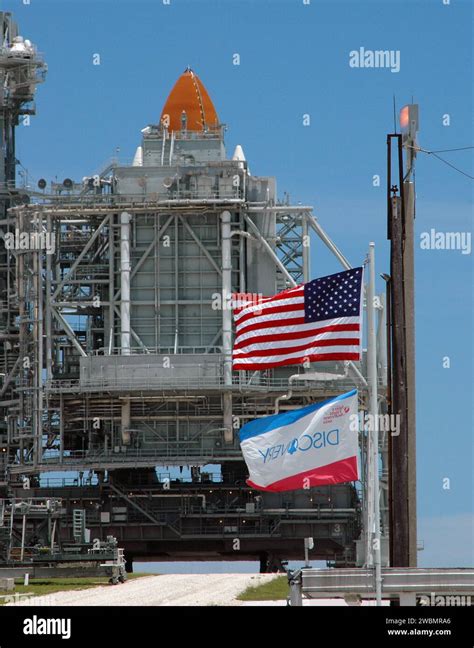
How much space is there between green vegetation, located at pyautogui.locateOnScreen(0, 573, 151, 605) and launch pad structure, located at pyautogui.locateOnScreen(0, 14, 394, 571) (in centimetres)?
2968

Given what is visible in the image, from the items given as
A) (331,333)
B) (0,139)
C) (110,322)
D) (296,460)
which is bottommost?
(296,460)

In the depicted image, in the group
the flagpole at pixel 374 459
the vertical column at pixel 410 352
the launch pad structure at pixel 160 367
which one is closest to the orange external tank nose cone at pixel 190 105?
the launch pad structure at pixel 160 367

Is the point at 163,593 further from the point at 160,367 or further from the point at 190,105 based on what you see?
the point at 190,105

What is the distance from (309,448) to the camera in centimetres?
3350

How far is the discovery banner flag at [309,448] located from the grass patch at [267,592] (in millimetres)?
10195

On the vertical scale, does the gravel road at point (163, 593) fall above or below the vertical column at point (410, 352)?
below

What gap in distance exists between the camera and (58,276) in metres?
93.2

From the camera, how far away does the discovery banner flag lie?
33.4 meters

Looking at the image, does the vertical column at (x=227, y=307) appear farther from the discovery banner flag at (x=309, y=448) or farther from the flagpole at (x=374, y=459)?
the discovery banner flag at (x=309, y=448)

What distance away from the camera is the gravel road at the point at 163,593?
42.2 metres

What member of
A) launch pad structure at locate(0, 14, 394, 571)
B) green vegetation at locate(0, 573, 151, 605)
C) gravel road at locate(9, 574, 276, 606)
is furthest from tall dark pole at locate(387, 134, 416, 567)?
launch pad structure at locate(0, 14, 394, 571)
